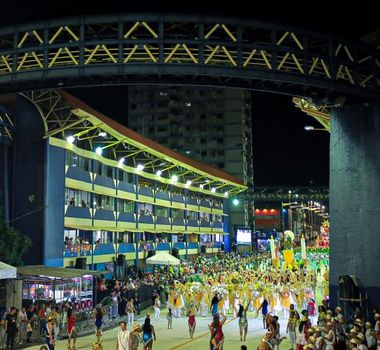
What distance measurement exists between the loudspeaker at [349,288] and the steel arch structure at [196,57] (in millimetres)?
6302

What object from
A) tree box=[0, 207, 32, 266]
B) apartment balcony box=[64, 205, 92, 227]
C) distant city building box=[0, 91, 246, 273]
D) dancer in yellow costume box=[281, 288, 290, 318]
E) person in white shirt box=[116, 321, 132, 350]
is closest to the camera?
person in white shirt box=[116, 321, 132, 350]

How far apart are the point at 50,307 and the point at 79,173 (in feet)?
47.6

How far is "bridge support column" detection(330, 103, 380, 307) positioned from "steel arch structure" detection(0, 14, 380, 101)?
990mm

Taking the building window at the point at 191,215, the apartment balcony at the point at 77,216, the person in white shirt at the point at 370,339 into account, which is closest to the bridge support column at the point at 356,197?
the person in white shirt at the point at 370,339

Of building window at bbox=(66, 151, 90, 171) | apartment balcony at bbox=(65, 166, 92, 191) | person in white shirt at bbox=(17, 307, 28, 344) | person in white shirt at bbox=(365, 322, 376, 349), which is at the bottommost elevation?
person in white shirt at bbox=(17, 307, 28, 344)

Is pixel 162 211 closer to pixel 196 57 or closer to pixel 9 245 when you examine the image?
pixel 9 245

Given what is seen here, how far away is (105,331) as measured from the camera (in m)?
22.9

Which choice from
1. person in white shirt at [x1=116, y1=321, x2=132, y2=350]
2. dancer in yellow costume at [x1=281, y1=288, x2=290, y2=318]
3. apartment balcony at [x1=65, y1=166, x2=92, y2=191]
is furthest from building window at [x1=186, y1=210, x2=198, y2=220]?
person in white shirt at [x1=116, y1=321, x2=132, y2=350]

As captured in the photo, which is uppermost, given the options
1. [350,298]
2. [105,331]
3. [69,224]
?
[69,224]

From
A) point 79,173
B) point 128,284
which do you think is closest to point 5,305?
point 128,284

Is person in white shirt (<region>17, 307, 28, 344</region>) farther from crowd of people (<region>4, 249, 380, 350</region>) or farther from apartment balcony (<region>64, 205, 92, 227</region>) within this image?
apartment balcony (<region>64, 205, 92, 227</region>)

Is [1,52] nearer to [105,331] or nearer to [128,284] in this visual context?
[105,331]

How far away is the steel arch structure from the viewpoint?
19.0 meters

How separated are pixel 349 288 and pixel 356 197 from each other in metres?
3.17
